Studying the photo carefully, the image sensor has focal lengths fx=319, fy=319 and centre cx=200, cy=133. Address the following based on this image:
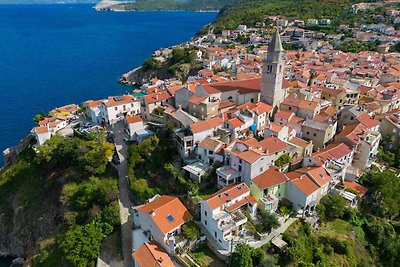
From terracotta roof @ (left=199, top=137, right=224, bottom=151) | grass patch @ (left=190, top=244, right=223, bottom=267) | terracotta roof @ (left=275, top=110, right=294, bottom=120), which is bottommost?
grass patch @ (left=190, top=244, right=223, bottom=267)

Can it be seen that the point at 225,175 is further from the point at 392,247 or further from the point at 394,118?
the point at 394,118

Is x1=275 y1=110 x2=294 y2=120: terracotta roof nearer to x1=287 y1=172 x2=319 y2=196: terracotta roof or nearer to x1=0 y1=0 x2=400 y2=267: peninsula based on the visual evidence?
x1=0 y1=0 x2=400 y2=267: peninsula

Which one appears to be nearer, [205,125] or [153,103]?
[205,125]

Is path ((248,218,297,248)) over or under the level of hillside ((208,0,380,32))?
under

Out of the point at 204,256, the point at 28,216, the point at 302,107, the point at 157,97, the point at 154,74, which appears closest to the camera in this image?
the point at 204,256

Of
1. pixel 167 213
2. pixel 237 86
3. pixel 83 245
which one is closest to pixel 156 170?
pixel 167 213

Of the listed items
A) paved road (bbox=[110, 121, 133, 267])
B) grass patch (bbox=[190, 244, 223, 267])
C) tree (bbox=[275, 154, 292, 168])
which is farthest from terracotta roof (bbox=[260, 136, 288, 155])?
paved road (bbox=[110, 121, 133, 267])

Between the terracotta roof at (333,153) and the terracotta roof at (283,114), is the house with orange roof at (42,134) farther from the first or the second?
the terracotta roof at (333,153)

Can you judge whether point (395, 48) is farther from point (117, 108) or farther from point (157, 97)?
point (117, 108)
